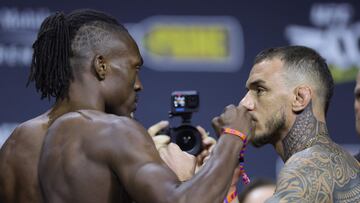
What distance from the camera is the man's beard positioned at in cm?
261

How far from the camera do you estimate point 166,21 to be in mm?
4375

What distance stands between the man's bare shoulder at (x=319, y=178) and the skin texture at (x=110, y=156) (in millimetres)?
172

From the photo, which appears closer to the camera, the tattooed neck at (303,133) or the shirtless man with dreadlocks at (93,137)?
the shirtless man with dreadlocks at (93,137)

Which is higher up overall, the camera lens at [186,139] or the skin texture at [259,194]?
the camera lens at [186,139]

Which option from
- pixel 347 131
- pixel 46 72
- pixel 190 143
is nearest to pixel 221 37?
pixel 347 131

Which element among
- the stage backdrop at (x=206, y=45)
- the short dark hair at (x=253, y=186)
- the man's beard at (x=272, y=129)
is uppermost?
the man's beard at (x=272, y=129)

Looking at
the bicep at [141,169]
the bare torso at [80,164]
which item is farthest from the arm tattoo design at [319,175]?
the bare torso at [80,164]

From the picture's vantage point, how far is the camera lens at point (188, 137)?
9.12ft

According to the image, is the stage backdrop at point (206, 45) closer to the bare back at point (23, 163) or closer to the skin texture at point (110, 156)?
the bare back at point (23, 163)

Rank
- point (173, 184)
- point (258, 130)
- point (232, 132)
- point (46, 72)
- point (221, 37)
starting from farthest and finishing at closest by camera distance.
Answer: point (221, 37) < point (258, 130) < point (46, 72) < point (232, 132) < point (173, 184)

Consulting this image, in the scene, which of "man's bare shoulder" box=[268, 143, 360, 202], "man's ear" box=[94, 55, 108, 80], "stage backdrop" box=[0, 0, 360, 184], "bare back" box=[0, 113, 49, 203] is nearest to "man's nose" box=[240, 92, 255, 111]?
"man's bare shoulder" box=[268, 143, 360, 202]

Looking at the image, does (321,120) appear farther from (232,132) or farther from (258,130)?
(232,132)

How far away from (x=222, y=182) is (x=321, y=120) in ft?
1.88

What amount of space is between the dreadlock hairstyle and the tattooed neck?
24.4 inches
